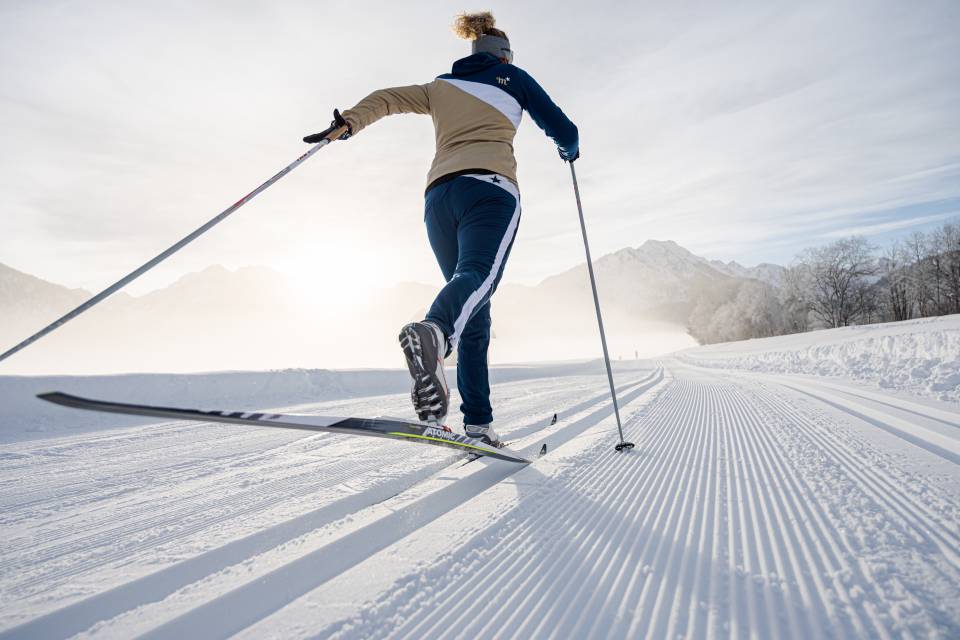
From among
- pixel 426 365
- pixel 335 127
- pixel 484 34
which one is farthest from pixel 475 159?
pixel 426 365

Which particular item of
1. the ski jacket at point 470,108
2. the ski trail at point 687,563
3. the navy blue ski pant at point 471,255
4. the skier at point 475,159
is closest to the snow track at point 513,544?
the ski trail at point 687,563

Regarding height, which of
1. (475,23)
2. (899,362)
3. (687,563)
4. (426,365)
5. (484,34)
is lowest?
(899,362)

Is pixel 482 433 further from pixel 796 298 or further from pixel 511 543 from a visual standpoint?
pixel 796 298

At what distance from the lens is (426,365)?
149 centimetres

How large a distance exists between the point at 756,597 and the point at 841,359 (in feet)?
38.0

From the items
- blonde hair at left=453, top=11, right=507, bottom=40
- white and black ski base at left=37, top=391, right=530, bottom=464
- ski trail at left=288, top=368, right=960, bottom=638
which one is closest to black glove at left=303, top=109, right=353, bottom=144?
blonde hair at left=453, top=11, right=507, bottom=40

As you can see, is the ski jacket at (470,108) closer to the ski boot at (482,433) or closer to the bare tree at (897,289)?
the ski boot at (482,433)

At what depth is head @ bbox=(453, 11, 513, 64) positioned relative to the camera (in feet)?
7.47

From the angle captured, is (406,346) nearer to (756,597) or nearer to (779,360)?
(756,597)

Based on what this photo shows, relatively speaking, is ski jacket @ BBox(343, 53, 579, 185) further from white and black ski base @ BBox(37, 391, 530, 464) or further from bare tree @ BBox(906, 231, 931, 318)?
bare tree @ BBox(906, 231, 931, 318)

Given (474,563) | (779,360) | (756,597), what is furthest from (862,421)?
(779,360)

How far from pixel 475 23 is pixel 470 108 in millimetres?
681

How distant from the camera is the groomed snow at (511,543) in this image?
0.83 meters

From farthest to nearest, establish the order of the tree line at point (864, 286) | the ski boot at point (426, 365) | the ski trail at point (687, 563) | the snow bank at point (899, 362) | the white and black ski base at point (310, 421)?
the tree line at point (864, 286) → the snow bank at point (899, 362) → the ski boot at point (426, 365) → the white and black ski base at point (310, 421) → the ski trail at point (687, 563)
